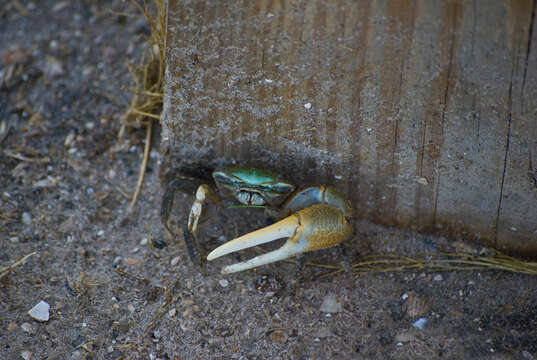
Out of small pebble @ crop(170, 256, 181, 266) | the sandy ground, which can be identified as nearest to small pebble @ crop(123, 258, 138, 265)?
the sandy ground

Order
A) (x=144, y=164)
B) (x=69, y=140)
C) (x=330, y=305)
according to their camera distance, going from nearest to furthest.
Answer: (x=330, y=305)
(x=144, y=164)
(x=69, y=140)

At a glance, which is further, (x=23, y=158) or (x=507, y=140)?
(x=23, y=158)

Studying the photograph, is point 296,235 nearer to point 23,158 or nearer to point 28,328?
point 28,328

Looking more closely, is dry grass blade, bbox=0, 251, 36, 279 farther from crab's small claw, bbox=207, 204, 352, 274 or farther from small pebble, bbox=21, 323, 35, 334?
crab's small claw, bbox=207, 204, 352, 274

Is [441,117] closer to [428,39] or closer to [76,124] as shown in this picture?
[428,39]

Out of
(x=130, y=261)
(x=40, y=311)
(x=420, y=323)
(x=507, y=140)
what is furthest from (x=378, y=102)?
(x=40, y=311)

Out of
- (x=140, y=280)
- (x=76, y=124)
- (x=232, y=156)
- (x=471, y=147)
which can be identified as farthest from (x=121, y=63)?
(x=471, y=147)

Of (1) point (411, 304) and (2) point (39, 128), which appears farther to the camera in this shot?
(2) point (39, 128)
